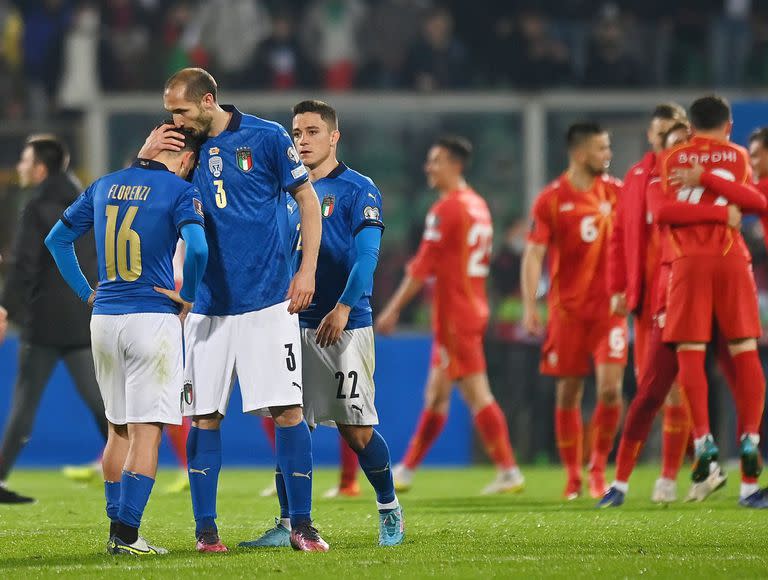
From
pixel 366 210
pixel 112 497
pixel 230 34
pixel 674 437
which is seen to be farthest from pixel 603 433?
pixel 230 34

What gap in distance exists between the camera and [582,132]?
393 inches

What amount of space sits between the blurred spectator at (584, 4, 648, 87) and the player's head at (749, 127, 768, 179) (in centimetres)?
774

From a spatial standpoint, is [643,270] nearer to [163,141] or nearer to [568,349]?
[568,349]

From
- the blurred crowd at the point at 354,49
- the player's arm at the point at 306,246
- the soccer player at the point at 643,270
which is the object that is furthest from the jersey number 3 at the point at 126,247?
the blurred crowd at the point at 354,49

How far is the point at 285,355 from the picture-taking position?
6.48 meters

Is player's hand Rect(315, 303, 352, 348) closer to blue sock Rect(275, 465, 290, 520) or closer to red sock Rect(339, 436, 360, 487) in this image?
blue sock Rect(275, 465, 290, 520)

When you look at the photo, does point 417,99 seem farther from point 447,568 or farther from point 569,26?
point 447,568

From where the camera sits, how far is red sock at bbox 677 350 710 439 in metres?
8.58

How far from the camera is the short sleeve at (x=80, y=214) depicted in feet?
22.0

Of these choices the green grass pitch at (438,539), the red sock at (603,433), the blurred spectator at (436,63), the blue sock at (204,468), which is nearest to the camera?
the green grass pitch at (438,539)

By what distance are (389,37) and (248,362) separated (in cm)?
1184

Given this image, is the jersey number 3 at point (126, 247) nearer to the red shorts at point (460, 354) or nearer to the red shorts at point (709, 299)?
the red shorts at point (709, 299)

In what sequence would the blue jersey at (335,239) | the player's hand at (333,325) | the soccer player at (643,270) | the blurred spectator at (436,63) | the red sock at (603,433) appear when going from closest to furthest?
the player's hand at (333,325) < the blue jersey at (335,239) < the soccer player at (643,270) < the red sock at (603,433) < the blurred spectator at (436,63)

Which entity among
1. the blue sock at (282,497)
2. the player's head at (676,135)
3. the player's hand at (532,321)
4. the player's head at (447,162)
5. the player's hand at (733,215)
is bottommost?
the blue sock at (282,497)
